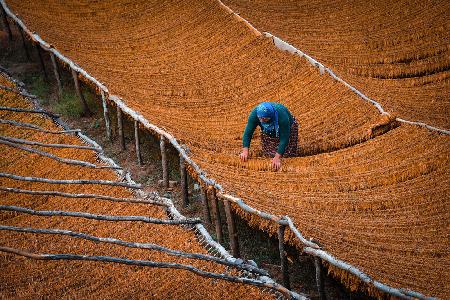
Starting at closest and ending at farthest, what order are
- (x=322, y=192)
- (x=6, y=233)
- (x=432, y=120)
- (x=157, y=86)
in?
(x=6, y=233) < (x=322, y=192) < (x=432, y=120) < (x=157, y=86)

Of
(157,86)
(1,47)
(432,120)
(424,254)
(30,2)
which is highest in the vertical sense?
(30,2)

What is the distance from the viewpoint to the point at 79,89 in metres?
10.4

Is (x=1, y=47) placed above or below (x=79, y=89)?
above

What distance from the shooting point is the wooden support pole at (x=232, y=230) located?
265 inches

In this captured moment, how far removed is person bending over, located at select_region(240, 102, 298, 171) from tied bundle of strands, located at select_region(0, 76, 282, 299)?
153cm

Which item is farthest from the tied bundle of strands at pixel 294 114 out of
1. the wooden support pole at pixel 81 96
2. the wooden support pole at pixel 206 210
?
the wooden support pole at pixel 206 210

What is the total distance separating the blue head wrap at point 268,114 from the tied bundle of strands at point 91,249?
1624mm

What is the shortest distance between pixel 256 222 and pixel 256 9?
23.5ft

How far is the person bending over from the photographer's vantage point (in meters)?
7.08

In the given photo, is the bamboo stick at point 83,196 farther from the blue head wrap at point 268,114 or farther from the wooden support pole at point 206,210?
the blue head wrap at point 268,114

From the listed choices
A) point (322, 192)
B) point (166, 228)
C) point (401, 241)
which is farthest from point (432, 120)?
point (166, 228)

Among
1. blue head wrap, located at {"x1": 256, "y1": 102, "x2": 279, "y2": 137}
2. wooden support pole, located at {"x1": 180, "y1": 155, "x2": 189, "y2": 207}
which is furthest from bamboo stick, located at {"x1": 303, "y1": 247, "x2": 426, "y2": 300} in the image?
wooden support pole, located at {"x1": 180, "y1": 155, "x2": 189, "y2": 207}

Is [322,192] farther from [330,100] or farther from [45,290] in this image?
[45,290]

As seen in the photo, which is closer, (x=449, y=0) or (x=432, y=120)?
(x=432, y=120)
